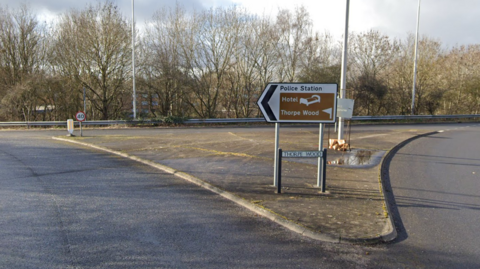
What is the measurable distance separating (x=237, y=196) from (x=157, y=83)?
2525 cm

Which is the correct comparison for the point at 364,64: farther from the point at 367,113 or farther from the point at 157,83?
the point at 157,83

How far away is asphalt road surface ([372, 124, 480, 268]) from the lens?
4.12 metres

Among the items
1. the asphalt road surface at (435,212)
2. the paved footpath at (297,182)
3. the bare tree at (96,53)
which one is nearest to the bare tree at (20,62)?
the bare tree at (96,53)

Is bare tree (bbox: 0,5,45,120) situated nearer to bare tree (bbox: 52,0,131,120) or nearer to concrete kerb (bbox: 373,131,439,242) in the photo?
bare tree (bbox: 52,0,131,120)

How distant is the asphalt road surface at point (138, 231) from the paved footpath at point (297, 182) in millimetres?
421

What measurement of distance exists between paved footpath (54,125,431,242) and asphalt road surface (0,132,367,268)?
0.42 m

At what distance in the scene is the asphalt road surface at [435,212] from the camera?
412cm

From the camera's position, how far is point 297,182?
Answer: 775 cm

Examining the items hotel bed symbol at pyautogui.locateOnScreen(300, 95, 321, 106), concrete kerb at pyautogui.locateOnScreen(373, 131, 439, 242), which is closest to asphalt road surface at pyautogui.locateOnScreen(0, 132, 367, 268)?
concrete kerb at pyautogui.locateOnScreen(373, 131, 439, 242)

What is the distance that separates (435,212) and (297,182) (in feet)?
9.19

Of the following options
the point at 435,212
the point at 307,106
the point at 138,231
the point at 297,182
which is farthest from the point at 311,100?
the point at 138,231

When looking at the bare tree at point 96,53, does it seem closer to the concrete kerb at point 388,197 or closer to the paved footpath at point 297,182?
the paved footpath at point 297,182

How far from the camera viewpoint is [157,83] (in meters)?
30.1

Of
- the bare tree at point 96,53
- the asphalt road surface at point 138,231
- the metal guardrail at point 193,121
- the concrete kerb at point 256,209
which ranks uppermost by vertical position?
the bare tree at point 96,53
